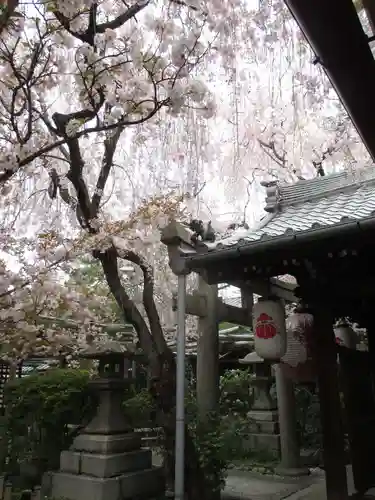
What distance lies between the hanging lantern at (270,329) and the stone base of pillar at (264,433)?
570 cm

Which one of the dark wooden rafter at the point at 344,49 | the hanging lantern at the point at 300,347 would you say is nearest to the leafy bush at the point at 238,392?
the hanging lantern at the point at 300,347

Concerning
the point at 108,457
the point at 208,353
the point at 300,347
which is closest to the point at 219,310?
the point at 208,353

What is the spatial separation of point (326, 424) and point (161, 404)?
6.79 ft

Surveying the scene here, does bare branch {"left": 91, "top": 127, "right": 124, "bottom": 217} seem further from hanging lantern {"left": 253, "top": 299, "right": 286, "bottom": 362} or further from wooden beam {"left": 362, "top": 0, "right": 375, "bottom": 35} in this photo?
wooden beam {"left": 362, "top": 0, "right": 375, "bottom": 35}

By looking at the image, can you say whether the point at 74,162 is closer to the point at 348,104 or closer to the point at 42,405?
the point at 42,405

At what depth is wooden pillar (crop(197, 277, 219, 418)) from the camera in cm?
696

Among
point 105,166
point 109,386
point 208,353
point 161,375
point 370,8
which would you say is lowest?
point 109,386

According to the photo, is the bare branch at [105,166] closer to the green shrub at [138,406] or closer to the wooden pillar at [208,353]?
the wooden pillar at [208,353]

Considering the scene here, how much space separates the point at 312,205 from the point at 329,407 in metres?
2.86

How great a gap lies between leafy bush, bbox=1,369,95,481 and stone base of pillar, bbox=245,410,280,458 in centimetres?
457

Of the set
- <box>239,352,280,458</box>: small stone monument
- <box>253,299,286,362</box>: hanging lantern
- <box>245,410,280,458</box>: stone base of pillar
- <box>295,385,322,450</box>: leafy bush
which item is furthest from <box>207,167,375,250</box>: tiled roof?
<box>245,410,280,458</box>: stone base of pillar

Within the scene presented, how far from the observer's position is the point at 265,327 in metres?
5.35

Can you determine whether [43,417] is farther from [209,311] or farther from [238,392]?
[238,392]

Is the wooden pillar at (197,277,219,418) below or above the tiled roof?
below
